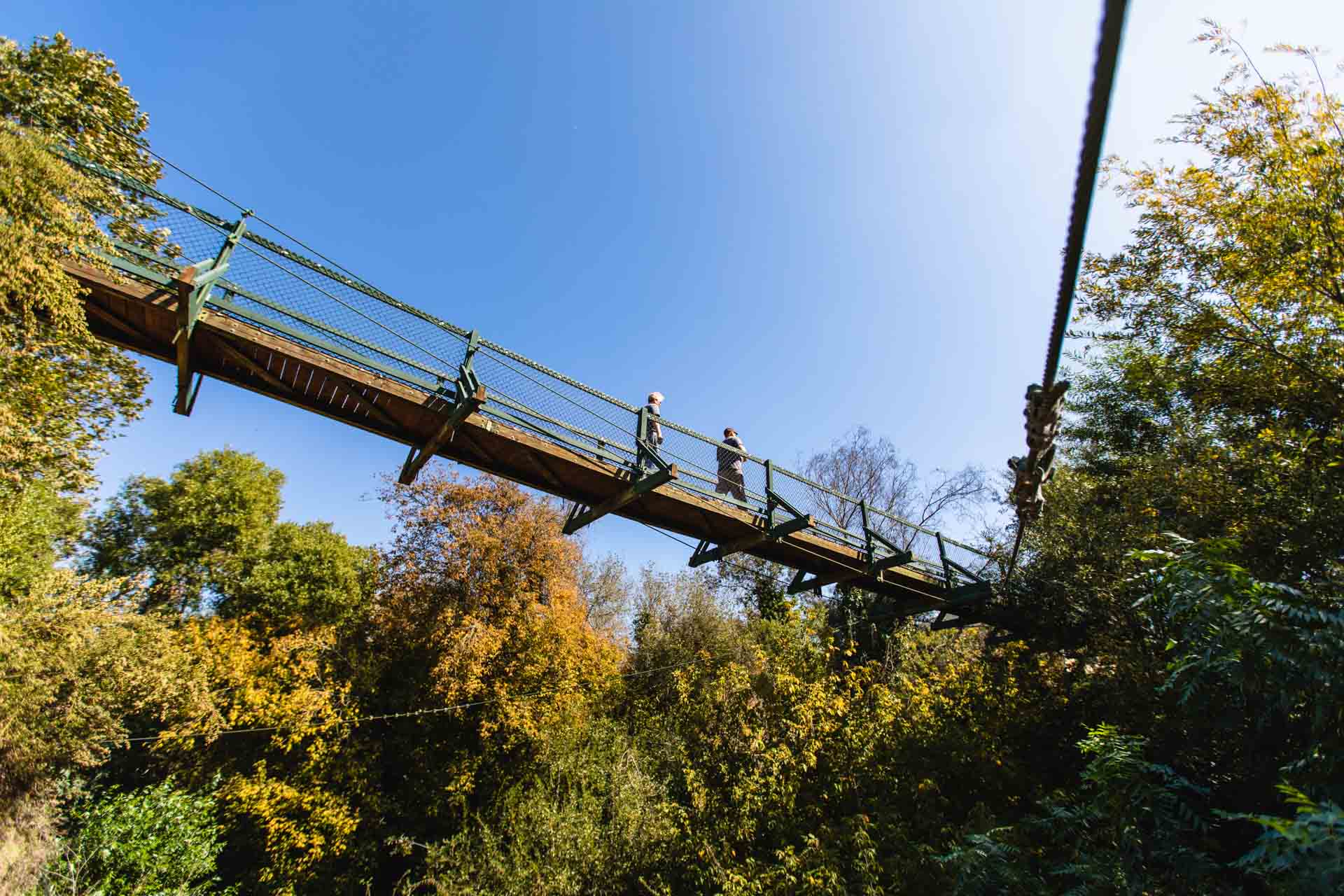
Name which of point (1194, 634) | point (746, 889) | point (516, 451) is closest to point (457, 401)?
point (516, 451)

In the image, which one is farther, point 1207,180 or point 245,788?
point 245,788

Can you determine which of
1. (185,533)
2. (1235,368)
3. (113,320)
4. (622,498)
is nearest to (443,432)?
(622,498)

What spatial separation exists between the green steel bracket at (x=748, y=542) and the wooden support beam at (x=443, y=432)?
374 centimetres

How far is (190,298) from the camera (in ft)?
15.5

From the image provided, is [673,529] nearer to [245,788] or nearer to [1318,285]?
[1318,285]

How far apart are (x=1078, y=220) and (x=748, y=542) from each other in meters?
6.96

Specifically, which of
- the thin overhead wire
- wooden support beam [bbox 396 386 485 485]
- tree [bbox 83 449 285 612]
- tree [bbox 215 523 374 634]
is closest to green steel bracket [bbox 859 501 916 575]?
wooden support beam [bbox 396 386 485 485]

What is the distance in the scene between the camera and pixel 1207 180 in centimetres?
759

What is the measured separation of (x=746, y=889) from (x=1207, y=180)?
34.0 ft

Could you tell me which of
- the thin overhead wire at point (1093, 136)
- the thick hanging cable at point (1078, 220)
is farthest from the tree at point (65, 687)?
the thin overhead wire at point (1093, 136)

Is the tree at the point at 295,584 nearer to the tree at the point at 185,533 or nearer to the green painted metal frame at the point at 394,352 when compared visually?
the tree at the point at 185,533

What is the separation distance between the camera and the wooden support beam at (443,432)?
19.0 feet

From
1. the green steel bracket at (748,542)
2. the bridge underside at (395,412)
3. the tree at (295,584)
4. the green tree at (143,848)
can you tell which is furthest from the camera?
the tree at (295,584)

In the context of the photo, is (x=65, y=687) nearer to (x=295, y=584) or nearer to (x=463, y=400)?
(x=295, y=584)
